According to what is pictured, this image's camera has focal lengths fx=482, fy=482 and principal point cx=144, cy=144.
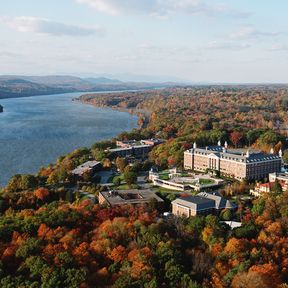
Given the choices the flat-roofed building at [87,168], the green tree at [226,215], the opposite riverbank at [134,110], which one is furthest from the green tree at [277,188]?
the opposite riverbank at [134,110]

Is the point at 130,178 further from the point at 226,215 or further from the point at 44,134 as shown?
the point at 44,134

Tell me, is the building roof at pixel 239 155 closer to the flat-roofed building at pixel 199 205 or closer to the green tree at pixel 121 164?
the green tree at pixel 121 164

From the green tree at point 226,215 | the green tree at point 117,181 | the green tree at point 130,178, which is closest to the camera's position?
the green tree at point 226,215

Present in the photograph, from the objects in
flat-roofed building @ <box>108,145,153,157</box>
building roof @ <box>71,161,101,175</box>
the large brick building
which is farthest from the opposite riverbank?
building roof @ <box>71,161,101,175</box>

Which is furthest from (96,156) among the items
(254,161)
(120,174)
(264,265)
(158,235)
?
(264,265)

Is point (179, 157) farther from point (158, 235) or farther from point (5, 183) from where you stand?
point (158, 235)

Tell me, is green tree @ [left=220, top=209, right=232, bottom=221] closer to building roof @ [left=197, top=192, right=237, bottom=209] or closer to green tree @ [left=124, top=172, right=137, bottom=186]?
building roof @ [left=197, top=192, right=237, bottom=209]
